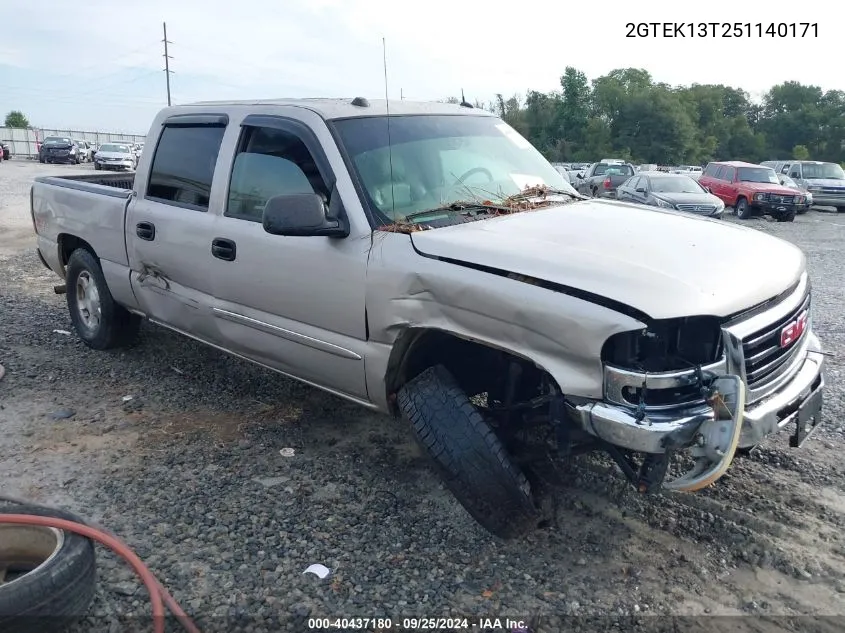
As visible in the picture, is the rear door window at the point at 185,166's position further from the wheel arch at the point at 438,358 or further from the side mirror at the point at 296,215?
the wheel arch at the point at 438,358

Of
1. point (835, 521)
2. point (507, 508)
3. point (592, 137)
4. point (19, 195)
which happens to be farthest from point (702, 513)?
point (592, 137)

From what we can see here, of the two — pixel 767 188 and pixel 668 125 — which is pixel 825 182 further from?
pixel 668 125

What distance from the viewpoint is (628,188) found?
1769 cm

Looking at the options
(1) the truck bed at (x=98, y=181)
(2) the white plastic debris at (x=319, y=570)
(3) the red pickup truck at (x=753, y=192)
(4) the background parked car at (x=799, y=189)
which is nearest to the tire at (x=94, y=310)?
(1) the truck bed at (x=98, y=181)

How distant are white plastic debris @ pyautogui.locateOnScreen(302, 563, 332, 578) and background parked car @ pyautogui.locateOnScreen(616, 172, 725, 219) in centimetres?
1408

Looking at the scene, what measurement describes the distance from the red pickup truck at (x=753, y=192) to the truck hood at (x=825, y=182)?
285 centimetres

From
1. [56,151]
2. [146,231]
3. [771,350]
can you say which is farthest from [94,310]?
[56,151]

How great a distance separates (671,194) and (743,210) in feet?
15.4

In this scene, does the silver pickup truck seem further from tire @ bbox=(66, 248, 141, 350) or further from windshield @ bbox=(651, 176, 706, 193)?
windshield @ bbox=(651, 176, 706, 193)

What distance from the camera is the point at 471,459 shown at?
117 inches

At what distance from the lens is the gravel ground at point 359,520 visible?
279 cm

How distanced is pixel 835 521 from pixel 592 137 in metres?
67.9

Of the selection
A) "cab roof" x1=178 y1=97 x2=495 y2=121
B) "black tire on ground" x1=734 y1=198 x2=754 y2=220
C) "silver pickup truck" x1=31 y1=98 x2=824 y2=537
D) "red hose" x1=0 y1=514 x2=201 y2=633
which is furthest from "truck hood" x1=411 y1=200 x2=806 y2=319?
"black tire on ground" x1=734 y1=198 x2=754 y2=220

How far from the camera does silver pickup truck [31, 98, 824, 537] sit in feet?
8.57
